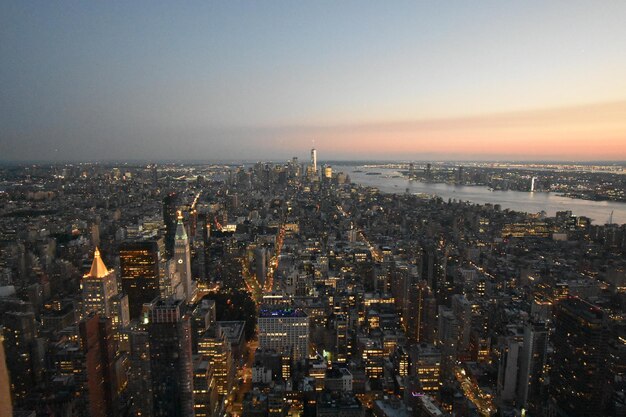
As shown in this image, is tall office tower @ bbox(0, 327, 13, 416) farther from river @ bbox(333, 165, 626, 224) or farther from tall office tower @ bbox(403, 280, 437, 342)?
river @ bbox(333, 165, 626, 224)

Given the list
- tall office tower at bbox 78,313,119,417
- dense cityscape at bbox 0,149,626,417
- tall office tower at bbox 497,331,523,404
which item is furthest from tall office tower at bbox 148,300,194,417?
tall office tower at bbox 497,331,523,404

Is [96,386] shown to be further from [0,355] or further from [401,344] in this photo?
[0,355]

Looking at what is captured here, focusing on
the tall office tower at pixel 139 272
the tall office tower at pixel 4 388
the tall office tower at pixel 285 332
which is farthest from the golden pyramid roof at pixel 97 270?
the tall office tower at pixel 4 388

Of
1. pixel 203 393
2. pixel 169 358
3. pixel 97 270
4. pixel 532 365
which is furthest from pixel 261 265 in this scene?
pixel 532 365

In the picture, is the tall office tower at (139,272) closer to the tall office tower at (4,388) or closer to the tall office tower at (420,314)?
the tall office tower at (420,314)

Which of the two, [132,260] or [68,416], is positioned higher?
[132,260]

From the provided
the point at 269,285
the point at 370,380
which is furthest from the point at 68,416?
the point at 269,285
